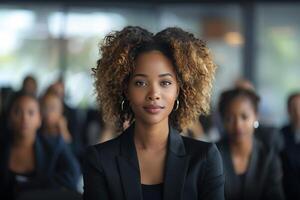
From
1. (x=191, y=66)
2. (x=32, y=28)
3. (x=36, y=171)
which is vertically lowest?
(x=36, y=171)

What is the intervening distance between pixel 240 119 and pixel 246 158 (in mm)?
342

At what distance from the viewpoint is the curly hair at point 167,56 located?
2.29m

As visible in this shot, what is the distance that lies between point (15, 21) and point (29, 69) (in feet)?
2.65

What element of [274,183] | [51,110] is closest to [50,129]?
[51,110]

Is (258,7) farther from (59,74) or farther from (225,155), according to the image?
(225,155)

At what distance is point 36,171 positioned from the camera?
4344 millimetres

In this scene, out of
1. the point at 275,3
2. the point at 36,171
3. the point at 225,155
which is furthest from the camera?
the point at 275,3

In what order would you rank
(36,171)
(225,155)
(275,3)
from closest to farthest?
(225,155), (36,171), (275,3)

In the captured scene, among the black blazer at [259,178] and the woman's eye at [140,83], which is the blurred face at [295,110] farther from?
the woman's eye at [140,83]

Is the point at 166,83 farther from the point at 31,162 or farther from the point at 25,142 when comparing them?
the point at 25,142

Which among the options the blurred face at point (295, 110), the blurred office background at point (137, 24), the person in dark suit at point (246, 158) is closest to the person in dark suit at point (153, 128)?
the person in dark suit at point (246, 158)

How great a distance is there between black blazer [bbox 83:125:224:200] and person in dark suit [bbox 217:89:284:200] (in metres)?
1.24

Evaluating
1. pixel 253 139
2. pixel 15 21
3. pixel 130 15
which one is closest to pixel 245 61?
pixel 130 15

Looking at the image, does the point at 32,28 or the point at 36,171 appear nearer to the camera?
the point at 36,171
